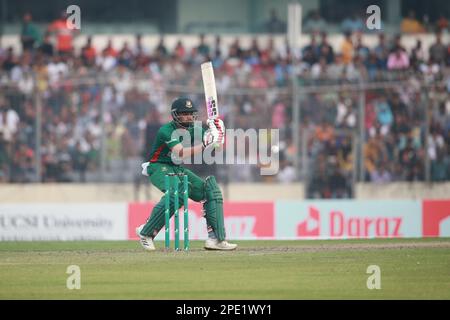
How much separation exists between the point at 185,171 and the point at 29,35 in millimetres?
12552

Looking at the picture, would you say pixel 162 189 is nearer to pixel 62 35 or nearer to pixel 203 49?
pixel 203 49

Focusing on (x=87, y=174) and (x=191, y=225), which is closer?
(x=191, y=225)

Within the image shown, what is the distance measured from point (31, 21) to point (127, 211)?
9470mm

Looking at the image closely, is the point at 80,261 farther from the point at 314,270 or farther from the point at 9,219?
the point at 9,219

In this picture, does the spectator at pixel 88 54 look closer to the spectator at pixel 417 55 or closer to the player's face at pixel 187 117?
the spectator at pixel 417 55

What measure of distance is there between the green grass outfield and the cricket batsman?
316mm

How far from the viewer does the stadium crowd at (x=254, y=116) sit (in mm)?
23000

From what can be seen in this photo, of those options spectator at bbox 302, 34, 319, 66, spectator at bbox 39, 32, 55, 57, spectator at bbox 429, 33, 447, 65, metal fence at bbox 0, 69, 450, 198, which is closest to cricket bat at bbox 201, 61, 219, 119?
metal fence at bbox 0, 69, 450, 198

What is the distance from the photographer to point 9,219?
21.0 meters

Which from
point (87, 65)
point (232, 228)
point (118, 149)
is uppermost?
point (87, 65)

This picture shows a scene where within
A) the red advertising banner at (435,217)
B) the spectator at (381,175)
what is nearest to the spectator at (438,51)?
the spectator at (381,175)

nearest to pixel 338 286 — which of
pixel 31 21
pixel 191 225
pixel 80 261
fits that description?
pixel 80 261

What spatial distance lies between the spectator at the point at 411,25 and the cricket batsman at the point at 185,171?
14.5 m

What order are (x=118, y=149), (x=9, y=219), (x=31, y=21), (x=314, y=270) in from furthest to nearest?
1. (x=31, y=21)
2. (x=118, y=149)
3. (x=9, y=219)
4. (x=314, y=270)
